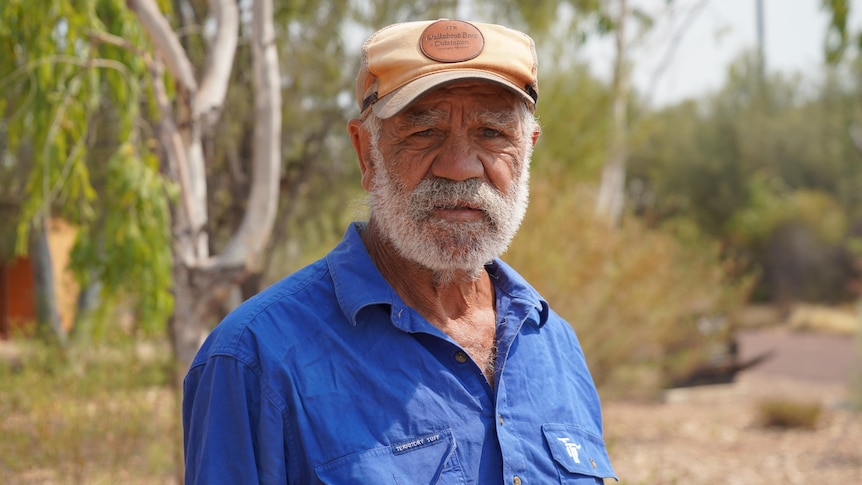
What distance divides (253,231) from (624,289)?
690 centimetres

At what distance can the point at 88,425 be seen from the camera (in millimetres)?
5742

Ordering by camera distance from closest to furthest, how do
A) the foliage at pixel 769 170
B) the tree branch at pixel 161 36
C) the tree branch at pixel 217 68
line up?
the tree branch at pixel 161 36 → the tree branch at pixel 217 68 → the foliage at pixel 769 170

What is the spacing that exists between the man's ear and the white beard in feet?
0.13

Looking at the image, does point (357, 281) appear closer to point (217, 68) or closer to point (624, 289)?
point (217, 68)

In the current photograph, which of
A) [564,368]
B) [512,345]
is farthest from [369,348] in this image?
[564,368]

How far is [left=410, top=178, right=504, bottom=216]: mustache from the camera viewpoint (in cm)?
203

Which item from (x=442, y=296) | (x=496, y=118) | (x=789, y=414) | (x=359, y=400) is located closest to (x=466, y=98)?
(x=496, y=118)

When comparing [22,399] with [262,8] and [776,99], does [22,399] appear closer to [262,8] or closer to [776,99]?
[262,8]

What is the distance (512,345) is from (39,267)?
517 inches

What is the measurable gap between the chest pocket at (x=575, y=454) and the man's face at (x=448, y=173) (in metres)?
0.42

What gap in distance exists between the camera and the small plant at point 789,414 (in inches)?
446

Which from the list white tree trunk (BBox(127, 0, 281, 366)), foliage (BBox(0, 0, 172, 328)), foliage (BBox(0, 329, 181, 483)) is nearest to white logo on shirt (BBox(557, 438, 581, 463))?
white tree trunk (BBox(127, 0, 281, 366))

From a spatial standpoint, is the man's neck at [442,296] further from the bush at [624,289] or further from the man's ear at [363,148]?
the bush at [624,289]

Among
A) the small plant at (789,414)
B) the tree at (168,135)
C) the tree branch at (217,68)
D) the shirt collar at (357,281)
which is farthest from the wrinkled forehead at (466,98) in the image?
the small plant at (789,414)
